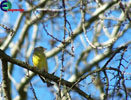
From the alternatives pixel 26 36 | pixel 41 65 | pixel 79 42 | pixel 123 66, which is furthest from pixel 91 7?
pixel 123 66

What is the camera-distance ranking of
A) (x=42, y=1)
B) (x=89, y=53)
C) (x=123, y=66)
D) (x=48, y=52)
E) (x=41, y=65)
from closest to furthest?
(x=123, y=66)
(x=41, y=65)
(x=42, y=1)
(x=48, y=52)
(x=89, y=53)

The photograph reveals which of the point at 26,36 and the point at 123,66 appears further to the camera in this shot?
the point at 26,36

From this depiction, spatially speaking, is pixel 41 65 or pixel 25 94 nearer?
pixel 41 65

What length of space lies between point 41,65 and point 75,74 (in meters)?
2.76

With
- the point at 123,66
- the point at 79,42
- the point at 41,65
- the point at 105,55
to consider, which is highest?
the point at 79,42

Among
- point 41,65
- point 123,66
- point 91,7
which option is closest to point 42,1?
point 91,7

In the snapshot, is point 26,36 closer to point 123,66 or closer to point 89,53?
point 89,53

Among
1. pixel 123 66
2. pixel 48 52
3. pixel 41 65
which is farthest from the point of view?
pixel 48 52

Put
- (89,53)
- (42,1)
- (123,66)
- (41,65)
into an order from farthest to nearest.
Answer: (89,53)
(42,1)
(41,65)
(123,66)

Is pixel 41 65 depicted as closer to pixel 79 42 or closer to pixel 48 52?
pixel 48 52

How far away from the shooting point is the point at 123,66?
270cm

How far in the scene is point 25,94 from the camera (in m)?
8.22

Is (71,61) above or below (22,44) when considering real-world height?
below

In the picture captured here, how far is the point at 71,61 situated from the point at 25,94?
1.51 meters
